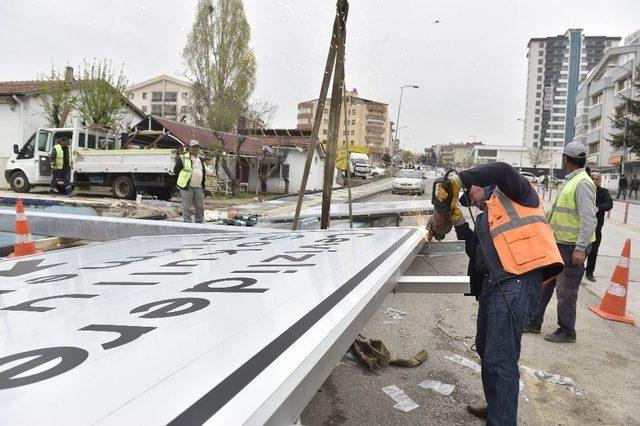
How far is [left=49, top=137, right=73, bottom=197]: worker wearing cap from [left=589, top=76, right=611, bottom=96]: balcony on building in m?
54.6

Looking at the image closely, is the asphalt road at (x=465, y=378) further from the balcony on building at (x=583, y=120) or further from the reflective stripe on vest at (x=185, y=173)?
the balcony on building at (x=583, y=120)

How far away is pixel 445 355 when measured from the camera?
411 cm

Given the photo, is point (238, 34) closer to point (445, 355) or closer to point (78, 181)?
point (78, 181)

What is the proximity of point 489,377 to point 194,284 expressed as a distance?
1.70m

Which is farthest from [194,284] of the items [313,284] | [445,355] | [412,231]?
[445,355]

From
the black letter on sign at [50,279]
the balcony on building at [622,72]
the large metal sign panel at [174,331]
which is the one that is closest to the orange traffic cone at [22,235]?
the large metal sign panel at [174,331]

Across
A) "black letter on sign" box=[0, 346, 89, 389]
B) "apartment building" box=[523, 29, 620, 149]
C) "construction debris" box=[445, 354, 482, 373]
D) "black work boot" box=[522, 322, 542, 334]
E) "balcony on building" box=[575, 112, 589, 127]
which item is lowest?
"construction debris" box=[445, 354, 482, 373]

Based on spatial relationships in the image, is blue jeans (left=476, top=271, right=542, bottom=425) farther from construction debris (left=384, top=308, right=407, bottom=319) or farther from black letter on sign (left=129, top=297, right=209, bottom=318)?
construction debris (left=384, top=308, right=407, bottom=319)

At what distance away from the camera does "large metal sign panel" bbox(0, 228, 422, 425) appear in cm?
108

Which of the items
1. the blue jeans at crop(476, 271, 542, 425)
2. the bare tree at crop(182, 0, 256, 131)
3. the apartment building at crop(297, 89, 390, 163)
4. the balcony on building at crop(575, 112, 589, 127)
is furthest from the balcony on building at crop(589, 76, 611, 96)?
the blue jeans at crop(476, 271, 542, 425)

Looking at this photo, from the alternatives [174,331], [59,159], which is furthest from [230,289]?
[59,159]

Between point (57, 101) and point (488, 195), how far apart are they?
25400mm

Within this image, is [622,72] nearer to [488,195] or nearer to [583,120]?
[583,120]

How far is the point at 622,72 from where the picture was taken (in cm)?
4606
